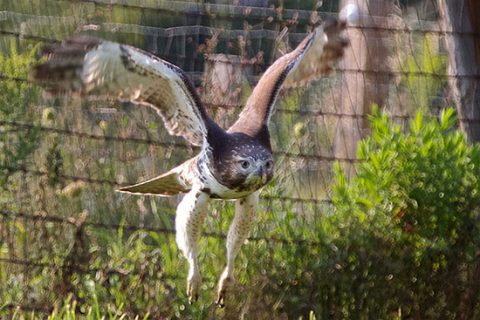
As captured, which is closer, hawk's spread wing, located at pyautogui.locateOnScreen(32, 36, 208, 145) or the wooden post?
hawk's spread wing, located at pyautogui.locateOnScreen(32, 36, 208, 145)

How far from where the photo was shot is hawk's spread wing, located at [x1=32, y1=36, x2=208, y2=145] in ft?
21.1

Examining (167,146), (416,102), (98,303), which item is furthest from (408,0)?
(98,303)

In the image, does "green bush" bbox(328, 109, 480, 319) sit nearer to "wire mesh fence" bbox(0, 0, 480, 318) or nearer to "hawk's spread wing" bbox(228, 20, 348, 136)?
"wire mesh fence" bbox(0, 0, 480, 318)

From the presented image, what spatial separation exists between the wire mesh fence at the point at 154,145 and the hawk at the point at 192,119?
0.97 ft

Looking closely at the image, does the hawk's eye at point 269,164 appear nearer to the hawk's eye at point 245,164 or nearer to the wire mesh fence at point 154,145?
the hawk's eye at point 245,164

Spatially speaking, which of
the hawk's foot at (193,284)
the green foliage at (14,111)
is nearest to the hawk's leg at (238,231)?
the hawk's foot at (193,284)

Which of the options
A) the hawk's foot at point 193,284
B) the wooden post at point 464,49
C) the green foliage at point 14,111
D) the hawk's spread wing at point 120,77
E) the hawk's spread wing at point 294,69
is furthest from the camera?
the wooden post at point 464,49

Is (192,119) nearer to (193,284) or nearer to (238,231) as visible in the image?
(238,231)

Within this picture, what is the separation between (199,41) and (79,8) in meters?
0.86

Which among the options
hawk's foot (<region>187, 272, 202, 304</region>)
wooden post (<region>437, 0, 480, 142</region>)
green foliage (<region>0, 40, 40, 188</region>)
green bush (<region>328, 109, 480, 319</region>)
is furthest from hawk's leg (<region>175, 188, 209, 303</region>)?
wooden post (<region>437, 0, 480, 142</region>)

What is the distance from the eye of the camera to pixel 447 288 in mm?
7227

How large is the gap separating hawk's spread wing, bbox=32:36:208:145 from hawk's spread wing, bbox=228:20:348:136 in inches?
11.4

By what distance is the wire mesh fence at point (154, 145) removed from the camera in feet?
23.6

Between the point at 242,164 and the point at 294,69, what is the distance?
2.36 ft
